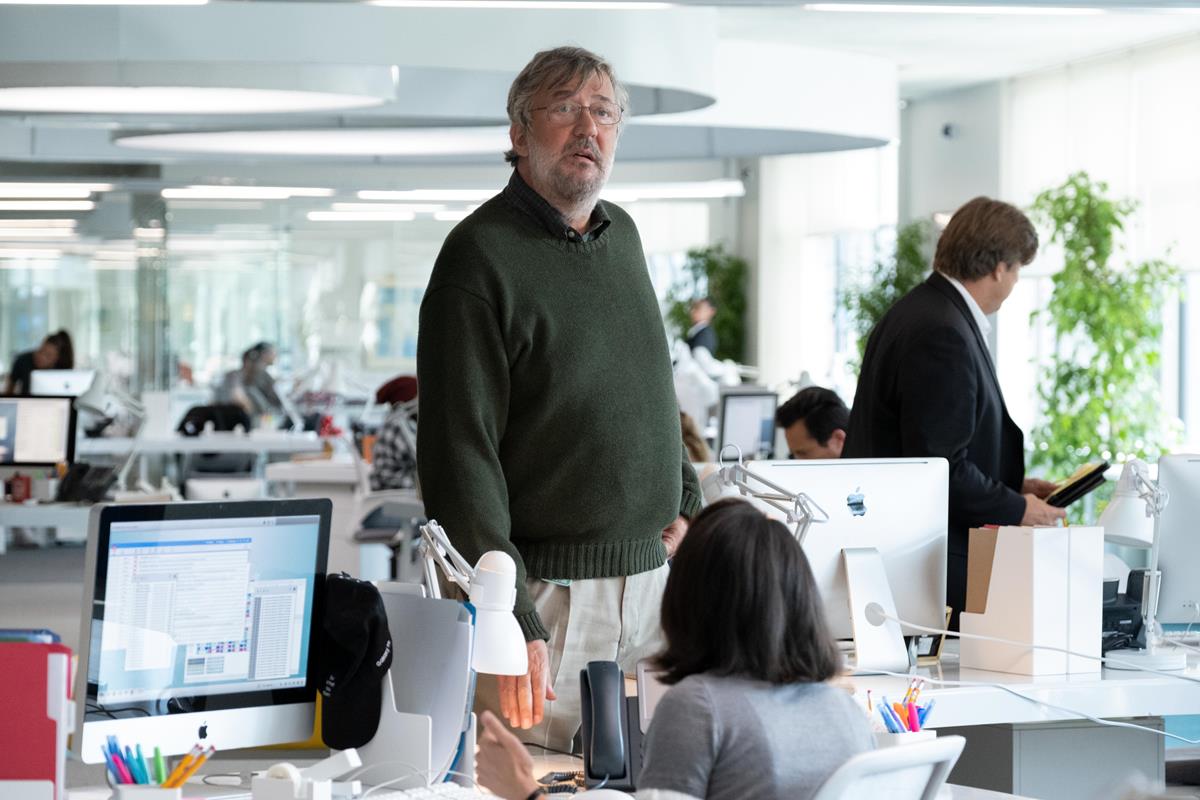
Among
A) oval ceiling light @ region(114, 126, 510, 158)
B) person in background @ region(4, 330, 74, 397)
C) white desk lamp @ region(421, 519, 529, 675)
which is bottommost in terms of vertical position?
white desk lamp @ region(421, 519, 529, 675)

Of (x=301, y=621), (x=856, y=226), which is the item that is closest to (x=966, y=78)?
(x=856, y=226)

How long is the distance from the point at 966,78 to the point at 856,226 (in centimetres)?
251

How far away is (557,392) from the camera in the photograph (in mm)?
2746

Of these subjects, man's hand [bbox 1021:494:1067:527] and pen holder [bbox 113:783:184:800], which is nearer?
pen holder [bbox 113:783:184:800]

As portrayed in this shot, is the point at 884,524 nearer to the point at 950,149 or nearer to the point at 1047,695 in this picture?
the point at 1047,695

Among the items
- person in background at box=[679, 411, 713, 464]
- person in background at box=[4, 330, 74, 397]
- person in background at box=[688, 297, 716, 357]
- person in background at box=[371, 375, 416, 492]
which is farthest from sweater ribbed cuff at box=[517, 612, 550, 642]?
person in background at box=[688, 297, 716, 357]

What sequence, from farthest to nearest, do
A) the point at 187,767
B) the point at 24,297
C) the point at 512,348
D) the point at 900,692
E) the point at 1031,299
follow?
the point at 24,297
the point at 1031,299
the point at 900,692
the point at 512,348
the point at 187,767

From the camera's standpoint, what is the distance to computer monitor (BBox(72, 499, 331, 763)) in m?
2.34

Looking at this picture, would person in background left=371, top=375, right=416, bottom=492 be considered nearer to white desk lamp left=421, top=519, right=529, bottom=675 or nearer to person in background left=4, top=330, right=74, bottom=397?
person in background left=4, top=330, right=74, bottom=397

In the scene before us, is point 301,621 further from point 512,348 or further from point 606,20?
point 606,20

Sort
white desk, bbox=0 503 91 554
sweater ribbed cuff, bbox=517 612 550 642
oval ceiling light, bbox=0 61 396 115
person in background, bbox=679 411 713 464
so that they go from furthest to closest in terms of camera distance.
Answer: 1. oval ceiling light, bbox=0 61 396 115
2. white desk, bbox=0 503 91 554
3. person in background, bbox=679 411 713 464
4. sweater ribbed cuff, bbox=517 612 550 642

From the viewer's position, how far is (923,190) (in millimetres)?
14141

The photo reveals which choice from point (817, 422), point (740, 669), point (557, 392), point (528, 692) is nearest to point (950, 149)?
point (817, 422)

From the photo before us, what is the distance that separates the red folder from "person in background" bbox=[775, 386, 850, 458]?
3.49m
